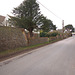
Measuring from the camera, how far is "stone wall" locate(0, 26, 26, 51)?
8.94 metres

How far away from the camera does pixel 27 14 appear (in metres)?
22.8

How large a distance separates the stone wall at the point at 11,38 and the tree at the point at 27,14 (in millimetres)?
9916

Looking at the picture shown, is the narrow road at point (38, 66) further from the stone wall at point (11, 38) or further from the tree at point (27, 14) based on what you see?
the tree at point (27, 14)

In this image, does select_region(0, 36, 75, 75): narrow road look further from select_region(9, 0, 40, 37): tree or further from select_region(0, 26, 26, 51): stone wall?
select_region(9, 0, 40, 37): tree

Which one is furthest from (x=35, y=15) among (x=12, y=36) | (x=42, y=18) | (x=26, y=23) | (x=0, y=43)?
(x=0, y=43)

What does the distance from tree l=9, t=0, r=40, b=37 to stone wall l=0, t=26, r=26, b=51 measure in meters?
Result: 9.92

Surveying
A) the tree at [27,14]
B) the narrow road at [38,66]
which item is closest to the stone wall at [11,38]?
the narrow road at [38,66]

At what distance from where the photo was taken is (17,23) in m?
21.9

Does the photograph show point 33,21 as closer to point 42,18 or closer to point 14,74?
point 42,18

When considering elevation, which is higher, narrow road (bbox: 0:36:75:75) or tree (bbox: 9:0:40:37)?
tree (bbox: 9:0:40:37)

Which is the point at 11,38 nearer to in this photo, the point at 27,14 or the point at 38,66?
the point at 38,66

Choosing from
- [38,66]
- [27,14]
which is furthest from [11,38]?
[27,14]

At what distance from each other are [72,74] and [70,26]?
106 m

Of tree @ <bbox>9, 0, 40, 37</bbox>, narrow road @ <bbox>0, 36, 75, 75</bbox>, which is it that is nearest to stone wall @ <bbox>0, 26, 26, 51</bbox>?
narrow road @ <bbox>0, 36, 75, 75</bbox>
